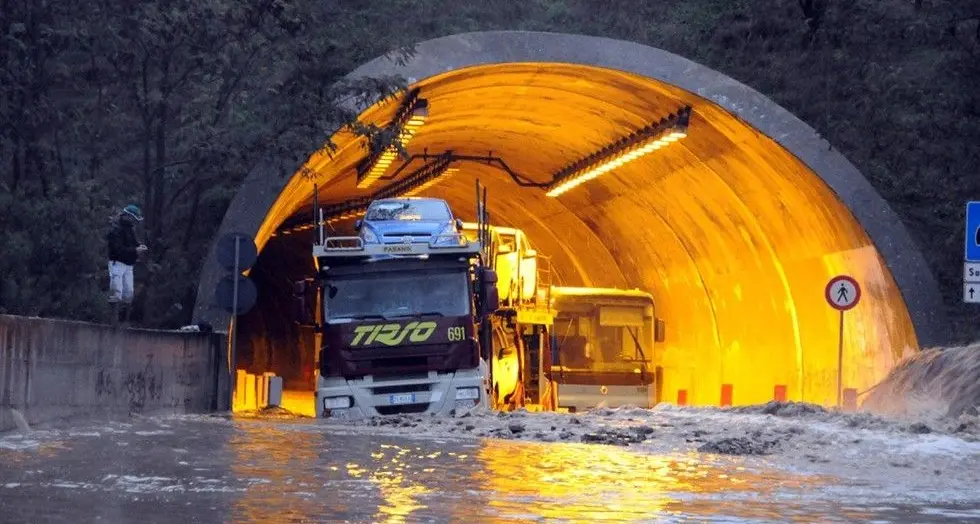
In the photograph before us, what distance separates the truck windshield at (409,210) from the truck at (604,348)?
6188 millimetres

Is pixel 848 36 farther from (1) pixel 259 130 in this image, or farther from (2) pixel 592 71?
(1) pixel 259 130

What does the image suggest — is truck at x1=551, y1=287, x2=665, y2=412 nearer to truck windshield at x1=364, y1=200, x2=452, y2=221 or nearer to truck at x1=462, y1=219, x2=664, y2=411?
truck at x1=462, y1=219, x2=664, y2=411

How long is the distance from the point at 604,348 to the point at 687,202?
3.24 metres

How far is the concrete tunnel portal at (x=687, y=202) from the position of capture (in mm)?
27609

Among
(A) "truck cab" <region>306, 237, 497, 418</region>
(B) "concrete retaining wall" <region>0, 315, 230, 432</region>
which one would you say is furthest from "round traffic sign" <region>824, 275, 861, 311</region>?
(B) "concrete retaining wall" <region>0, 315, 230, 432</region>

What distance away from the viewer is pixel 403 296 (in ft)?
81.5

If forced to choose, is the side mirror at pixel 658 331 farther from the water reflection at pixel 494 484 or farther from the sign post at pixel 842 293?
the water reflection at pixel 494 484

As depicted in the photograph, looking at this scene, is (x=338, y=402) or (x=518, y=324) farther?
(x=518, y=324)

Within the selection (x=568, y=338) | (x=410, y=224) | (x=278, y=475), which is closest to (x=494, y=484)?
(x=278, y=475)

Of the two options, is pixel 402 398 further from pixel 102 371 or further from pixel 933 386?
pixel 933 386

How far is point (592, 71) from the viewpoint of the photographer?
2870 cm

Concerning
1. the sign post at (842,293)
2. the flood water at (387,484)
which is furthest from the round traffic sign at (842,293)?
the flood water at (387,484)

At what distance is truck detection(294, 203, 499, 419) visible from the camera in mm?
24812

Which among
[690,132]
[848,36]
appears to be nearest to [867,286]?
[690,132]
